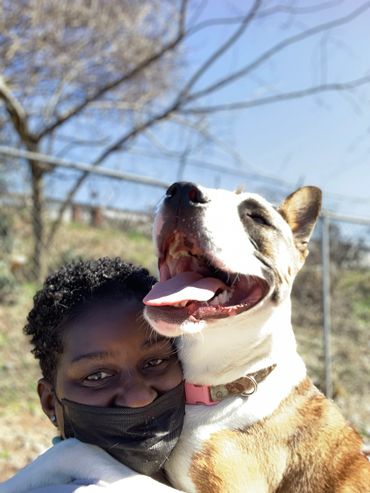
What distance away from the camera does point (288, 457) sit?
228cm

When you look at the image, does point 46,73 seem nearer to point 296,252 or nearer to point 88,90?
point 88,90

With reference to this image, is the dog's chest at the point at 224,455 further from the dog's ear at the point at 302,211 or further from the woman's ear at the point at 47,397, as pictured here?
the dog's ear at the point at 302,211

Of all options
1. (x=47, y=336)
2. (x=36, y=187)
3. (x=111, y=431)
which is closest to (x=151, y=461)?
(x=111, y=431)

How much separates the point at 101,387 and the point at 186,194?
768 mm

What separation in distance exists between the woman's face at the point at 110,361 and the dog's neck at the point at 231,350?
0.21m

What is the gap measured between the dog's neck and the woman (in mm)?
106

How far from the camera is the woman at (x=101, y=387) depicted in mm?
1889

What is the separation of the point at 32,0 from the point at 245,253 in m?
6.76

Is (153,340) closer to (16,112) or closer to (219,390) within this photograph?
(219,390)

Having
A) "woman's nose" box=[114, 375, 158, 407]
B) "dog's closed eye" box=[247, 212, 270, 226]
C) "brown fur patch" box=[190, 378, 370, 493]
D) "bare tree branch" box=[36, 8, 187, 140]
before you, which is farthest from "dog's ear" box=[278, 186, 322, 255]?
"bare tree branch" box=[36, 8, 187, 140]

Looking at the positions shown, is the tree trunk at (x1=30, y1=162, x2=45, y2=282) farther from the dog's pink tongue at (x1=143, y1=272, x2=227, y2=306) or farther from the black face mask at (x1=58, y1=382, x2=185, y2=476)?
the black face mask at (x1=58, y1=382, x2=185, y2=476)

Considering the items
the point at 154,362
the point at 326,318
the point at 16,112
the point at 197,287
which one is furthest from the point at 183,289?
the point at 16,112

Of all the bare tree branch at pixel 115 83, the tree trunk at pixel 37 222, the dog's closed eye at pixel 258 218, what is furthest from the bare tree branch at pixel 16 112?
the dog's closed eye at pixel 258 218

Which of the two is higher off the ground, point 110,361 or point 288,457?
point 110,361
